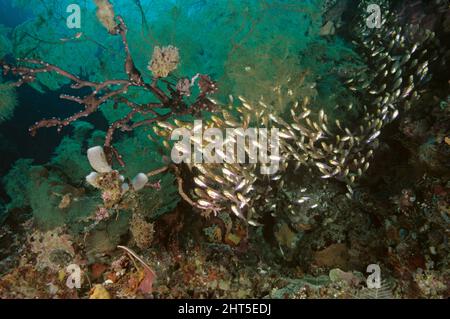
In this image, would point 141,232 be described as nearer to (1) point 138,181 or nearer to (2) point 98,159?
(1) point 138,181

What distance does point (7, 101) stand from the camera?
8.28 meters

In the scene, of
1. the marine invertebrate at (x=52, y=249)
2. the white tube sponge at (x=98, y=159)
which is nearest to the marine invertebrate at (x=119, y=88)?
the white tube sponge at (x=98, y=159)

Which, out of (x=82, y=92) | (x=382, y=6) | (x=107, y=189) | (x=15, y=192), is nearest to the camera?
(x=107, y=189)

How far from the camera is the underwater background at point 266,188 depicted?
176 inches

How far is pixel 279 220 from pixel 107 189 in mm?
3028

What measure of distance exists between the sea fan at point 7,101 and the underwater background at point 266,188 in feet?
0.13

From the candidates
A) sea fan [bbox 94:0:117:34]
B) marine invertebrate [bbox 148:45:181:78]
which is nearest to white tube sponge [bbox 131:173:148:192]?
marine invertebrate [bbox 148:45:181:78]

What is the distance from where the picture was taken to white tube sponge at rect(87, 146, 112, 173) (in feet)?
15.1

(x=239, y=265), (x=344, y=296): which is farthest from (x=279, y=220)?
(x=344, y=296)

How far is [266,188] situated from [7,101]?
7.47 metres

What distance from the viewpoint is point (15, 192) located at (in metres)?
6.81

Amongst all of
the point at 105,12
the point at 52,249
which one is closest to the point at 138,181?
the point at 52,249
